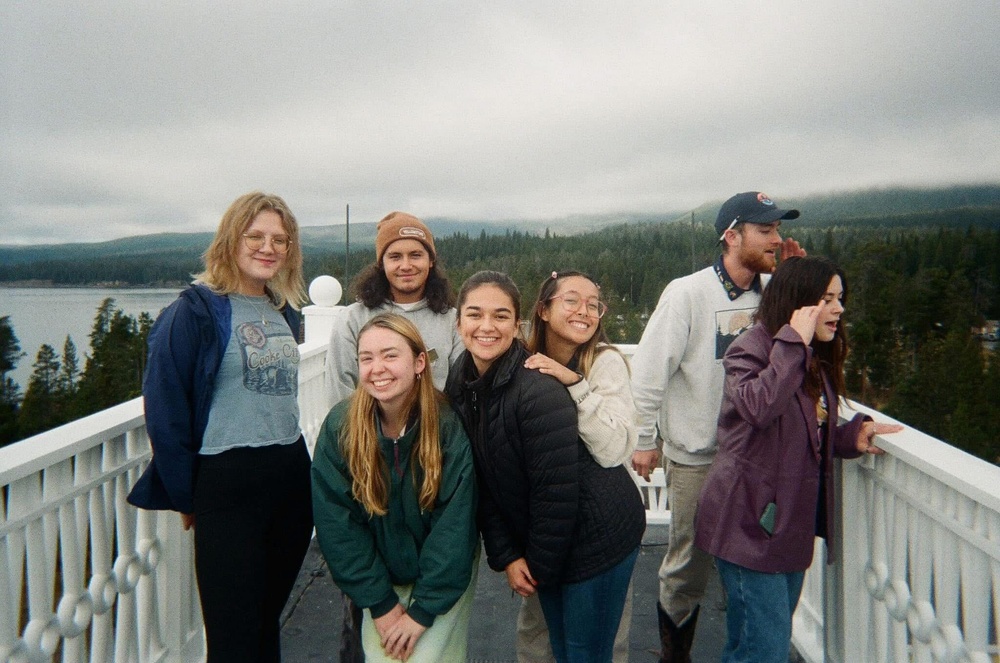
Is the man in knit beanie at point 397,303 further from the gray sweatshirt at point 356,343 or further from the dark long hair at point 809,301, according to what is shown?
the dark long hair at point 809,301

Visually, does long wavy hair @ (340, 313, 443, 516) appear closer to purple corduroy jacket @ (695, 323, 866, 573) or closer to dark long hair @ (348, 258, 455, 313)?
dark long hair @ (348, 258, 455, 313)

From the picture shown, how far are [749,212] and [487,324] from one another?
0.95 m

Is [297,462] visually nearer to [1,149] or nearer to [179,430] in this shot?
[179,430]

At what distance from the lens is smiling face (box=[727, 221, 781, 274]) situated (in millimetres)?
1870

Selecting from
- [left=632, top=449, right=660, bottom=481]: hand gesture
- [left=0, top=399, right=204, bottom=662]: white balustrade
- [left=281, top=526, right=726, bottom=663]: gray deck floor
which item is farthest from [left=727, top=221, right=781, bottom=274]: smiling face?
[left=0, top=399, right=204, bottom=662]: white balustrade

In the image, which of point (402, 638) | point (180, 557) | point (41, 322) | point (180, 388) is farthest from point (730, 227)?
point (41, 322)

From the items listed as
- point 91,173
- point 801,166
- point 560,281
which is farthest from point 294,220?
point 91,173

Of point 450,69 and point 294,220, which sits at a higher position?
point 450,69

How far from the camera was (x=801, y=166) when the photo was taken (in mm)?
60125

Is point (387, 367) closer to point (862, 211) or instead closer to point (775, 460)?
point (775, 460)

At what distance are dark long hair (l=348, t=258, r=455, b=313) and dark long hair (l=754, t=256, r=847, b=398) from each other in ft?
3.01

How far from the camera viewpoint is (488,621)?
7.82 feet

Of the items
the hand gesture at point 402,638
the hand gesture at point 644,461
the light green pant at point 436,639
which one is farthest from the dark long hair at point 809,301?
the hand gesture at point 402,638

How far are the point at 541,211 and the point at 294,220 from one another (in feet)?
183
